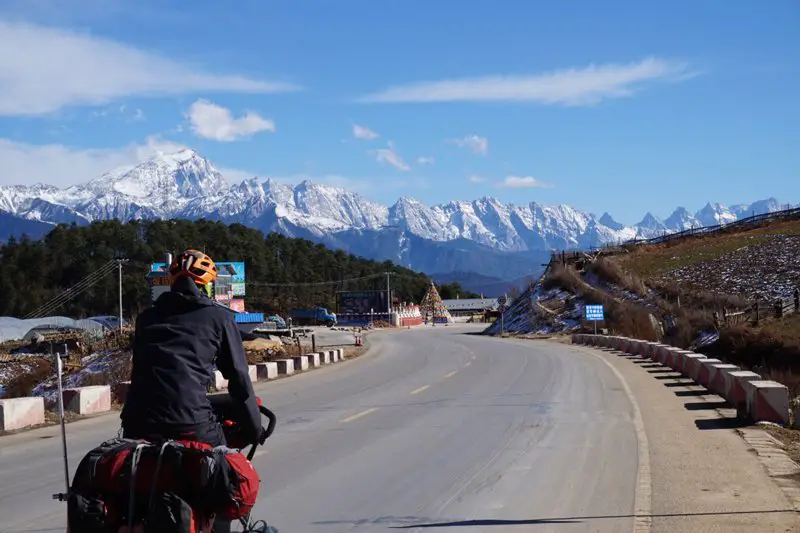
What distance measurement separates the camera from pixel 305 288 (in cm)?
13775

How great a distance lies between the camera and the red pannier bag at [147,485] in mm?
4734

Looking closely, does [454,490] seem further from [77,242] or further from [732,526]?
[77,242]

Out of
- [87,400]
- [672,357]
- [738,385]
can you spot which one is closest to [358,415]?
[87,400]


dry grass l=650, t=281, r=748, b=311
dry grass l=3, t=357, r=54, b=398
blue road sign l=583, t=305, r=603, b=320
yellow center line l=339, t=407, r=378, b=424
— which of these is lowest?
dry grass l=3, t=357, r=54, b=398

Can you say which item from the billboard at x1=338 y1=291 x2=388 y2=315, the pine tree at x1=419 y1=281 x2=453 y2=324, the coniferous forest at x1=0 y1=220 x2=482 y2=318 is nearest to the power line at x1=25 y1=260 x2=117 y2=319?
the coniferous forest at x1=0 y1=220 x2=482 y2=318

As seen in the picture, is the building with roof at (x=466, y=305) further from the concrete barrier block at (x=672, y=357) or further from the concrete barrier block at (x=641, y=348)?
the concrete barrier block at (x=672, y=357)

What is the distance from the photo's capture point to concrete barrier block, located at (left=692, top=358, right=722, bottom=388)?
69.0 feet

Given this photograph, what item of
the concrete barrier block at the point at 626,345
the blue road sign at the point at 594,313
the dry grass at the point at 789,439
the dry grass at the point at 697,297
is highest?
the dry grass at the point at 697,297

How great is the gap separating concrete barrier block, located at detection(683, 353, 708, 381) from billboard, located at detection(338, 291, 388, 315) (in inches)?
3277

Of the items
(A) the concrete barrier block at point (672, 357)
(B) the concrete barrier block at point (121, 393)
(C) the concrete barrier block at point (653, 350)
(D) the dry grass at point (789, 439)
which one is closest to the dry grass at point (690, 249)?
(C) the concrete barrier block at point (653, 350)

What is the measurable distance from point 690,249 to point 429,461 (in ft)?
249

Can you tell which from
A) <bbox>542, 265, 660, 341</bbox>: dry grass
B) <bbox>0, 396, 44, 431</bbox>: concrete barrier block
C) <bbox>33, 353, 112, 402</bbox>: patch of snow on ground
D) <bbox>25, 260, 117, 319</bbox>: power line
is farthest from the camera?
<bbox>25, 260, 117, 319</bbox>: power line

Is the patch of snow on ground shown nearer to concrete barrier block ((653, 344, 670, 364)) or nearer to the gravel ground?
concrete barrier block ((653, 344, 670, 364))

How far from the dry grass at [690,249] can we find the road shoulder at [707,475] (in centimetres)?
5592
